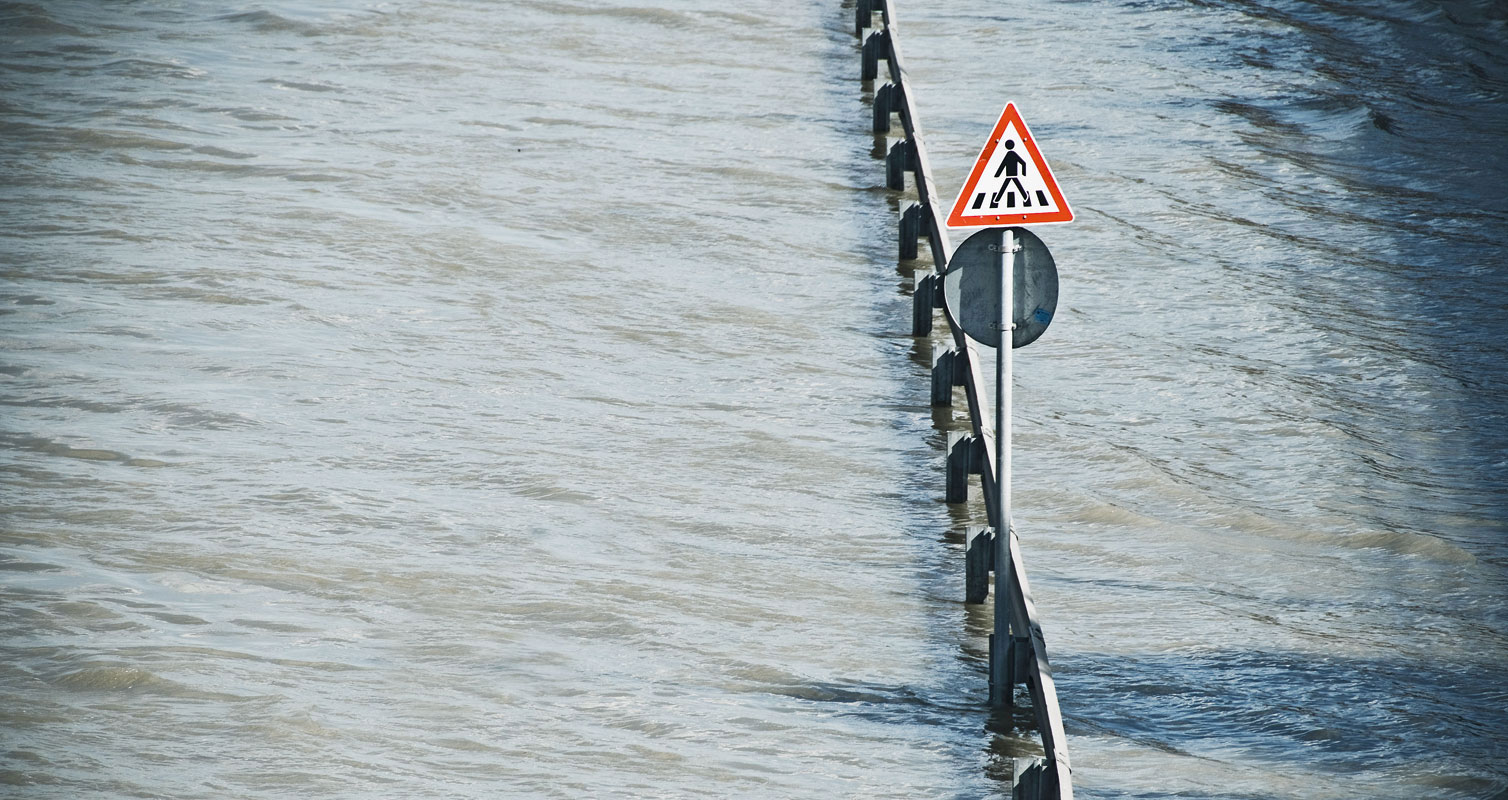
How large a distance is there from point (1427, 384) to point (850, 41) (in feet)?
29.8

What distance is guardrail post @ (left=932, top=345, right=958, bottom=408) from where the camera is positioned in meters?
9.77

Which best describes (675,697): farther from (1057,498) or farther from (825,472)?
(1057,498)

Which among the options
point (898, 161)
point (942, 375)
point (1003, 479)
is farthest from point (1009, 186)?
point (898, 161)

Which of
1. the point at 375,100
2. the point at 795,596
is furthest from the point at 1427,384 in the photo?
the point at 375,100

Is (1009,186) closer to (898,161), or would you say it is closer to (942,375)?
(942,375)

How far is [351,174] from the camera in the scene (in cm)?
1339

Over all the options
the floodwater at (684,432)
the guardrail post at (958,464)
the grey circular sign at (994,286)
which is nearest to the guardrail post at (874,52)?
the floodwater at (684,432)

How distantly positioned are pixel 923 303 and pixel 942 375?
120 centimetres

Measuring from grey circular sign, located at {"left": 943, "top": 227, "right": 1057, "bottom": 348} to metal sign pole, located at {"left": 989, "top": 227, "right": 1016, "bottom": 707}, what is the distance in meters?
0.03

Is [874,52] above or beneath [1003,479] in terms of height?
above

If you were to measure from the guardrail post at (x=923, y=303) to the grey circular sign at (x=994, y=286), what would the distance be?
4.05 m

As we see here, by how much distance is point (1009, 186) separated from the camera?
6633 mm

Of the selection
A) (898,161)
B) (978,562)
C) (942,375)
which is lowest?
(978,562)

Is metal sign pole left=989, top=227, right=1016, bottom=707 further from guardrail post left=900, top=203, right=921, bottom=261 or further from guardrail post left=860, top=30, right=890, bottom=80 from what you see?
guardrail post left=860, top=30, right=890, bottom=80
